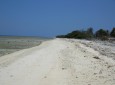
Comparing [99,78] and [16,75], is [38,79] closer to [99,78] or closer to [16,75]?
[16,75]

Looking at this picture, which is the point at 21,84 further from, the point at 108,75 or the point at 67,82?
the point at 108,75

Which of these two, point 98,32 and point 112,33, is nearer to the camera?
point 112,33

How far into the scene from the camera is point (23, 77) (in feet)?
33.7

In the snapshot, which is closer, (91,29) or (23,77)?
(23,77)

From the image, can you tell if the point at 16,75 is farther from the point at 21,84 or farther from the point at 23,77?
the point at 21,84

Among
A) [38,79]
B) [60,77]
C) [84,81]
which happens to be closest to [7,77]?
[38,79]

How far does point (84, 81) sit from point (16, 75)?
3.19 meters

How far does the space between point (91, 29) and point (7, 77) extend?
12676cm

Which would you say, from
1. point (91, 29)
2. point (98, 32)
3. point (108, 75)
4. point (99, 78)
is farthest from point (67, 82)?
point (91, 29)

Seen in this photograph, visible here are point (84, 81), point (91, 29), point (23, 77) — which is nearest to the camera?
point (84, 81)

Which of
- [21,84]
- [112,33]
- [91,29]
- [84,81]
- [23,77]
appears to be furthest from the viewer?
[91,29]

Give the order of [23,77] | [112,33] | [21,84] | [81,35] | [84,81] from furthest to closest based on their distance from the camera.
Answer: [81,35] → [112,33] → [23,77] → [84,81] → [21,84]

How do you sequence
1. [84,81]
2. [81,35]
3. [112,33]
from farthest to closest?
[81,35] < [112,33] < [84,81]

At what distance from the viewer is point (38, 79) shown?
9859mm
